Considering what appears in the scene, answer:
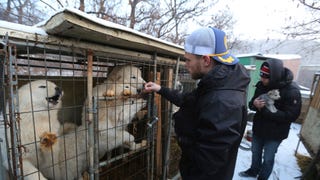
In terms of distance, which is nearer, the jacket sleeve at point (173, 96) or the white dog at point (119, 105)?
the jacket sleeve at point (173, 96)

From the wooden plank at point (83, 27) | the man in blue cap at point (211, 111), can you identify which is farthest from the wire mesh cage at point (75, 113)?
the man in blue cap at point (211, 111)

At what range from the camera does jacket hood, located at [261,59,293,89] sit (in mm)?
2521

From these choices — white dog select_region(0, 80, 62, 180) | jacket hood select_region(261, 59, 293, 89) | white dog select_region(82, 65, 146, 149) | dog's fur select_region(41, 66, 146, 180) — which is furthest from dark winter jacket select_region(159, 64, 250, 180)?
jacket hood select_region(261, 59, 293, 89)

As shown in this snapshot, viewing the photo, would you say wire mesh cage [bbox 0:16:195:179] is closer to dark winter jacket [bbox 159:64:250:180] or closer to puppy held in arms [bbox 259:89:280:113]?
dark winter jacket [bbox 159:64:250:180]

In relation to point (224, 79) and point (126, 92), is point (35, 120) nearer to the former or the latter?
point (126, 92)

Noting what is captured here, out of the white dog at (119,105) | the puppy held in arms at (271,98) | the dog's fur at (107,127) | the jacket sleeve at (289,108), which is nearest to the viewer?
the dog's fur at (107,127)

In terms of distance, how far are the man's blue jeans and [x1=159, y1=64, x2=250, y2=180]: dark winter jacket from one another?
188 cm

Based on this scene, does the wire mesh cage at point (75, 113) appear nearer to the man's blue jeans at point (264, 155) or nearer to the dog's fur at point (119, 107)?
Result: the dog's fur at point (119, 107)

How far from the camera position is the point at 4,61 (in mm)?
1179

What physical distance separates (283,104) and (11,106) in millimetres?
3260

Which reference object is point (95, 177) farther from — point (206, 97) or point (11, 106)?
point (206, 97)

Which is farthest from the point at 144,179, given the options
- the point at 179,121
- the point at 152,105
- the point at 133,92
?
the point at 179,121

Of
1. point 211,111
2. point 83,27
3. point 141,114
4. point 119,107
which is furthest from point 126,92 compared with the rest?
point 211,111

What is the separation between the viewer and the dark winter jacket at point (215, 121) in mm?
1043
